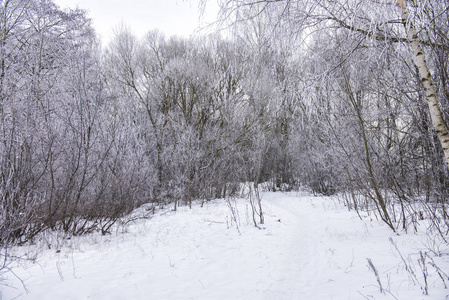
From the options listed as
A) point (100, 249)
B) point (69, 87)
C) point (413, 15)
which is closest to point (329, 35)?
point (413, 15)

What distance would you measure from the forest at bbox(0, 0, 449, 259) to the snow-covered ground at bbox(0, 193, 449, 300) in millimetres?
644

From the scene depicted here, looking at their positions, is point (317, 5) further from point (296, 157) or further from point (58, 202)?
point (296, 157)

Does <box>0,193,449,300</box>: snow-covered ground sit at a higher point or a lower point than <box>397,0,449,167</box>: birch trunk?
lower

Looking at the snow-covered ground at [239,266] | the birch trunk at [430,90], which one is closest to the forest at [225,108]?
the birch trunk at [430,90]

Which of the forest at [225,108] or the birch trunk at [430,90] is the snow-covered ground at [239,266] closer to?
the forest at [225,108]

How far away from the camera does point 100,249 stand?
4770 millimetres

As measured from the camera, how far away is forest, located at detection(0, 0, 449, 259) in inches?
113

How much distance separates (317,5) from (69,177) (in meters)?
5.97

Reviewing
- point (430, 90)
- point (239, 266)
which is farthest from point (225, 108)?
point (430, 90)

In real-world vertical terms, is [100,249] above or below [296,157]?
below

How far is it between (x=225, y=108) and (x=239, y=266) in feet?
33.7

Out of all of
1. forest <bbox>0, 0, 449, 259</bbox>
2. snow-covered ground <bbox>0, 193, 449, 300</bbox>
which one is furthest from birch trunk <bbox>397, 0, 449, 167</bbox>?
snow-covered ground <bbox>0, 193, 449, 300</bbox>

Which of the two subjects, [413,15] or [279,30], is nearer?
[413,15]

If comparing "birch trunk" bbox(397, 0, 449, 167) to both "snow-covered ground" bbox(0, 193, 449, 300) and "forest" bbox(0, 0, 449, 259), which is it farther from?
"snow-covered ground" bbox(0, 193, 449, 300)
